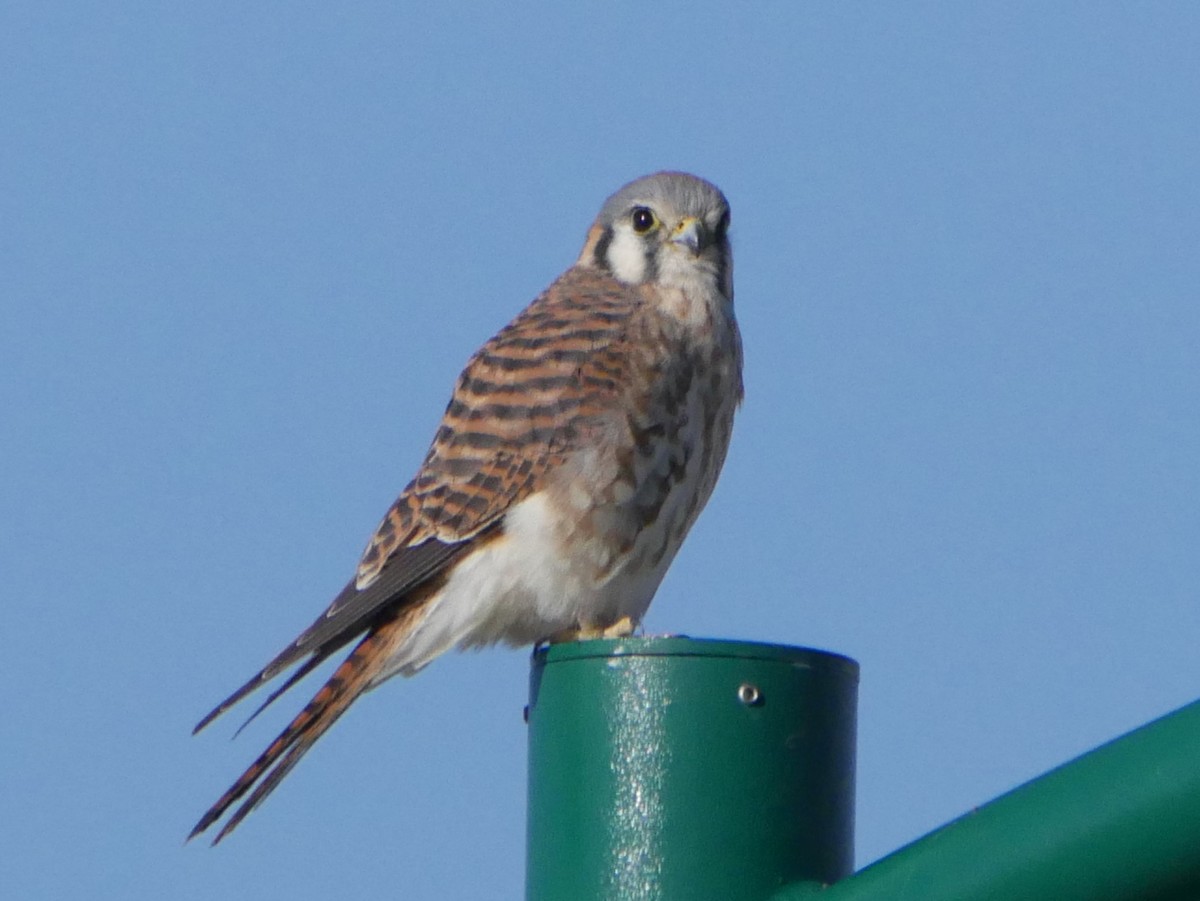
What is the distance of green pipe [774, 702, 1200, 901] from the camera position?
1.72 metres

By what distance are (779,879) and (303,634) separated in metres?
2.04

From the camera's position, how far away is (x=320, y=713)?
4238 millimetres

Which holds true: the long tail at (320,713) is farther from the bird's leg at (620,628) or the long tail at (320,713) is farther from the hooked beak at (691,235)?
the hooked beak at (691,235)

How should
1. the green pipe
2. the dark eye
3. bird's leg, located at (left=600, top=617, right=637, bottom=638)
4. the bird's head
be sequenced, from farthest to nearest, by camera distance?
the dark eye < the bird's head < bird's leg, located at (left=600, top=617, right=637, bottom=638) < the green pipe

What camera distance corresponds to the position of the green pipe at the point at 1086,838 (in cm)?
172

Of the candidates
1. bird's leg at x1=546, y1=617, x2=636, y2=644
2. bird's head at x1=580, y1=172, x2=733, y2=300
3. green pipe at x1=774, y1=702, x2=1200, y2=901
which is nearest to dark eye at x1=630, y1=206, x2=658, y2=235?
bird's head at x1=580, y1=172, x2=733, y2=300

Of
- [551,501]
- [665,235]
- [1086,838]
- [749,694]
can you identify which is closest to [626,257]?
[665,235]

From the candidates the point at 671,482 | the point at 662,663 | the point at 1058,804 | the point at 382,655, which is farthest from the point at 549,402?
the point at 1058,804

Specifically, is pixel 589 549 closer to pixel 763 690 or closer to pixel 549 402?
pixel 549 402

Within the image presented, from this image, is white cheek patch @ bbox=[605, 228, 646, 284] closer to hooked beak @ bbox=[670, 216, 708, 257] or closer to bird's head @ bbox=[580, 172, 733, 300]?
bird's head @ bbox=[580, 172, 733, 300]

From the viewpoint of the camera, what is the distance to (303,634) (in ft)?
13.4

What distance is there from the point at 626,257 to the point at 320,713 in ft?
5.22

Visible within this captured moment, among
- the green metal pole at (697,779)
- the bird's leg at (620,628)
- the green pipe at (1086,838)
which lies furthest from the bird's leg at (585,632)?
the green pipe at (1086,838)

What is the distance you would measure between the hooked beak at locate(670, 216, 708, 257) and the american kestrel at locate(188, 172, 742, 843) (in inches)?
13.3
